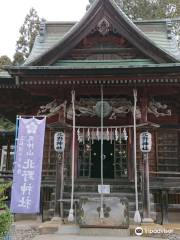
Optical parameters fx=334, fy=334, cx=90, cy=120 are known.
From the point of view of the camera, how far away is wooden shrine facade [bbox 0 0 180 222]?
1138cm

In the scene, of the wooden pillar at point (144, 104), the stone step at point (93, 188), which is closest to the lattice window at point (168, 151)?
the stone step at point (93, 188)

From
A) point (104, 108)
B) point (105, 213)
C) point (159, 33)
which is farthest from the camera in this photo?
point (159, 33)

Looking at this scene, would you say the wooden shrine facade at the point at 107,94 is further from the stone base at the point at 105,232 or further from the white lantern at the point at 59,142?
the stone base at the point at 105,232

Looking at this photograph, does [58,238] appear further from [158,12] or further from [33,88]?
[158,12]

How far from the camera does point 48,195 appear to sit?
1314 cm

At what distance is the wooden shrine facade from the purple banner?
2.53ft

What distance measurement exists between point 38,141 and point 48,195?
322cm

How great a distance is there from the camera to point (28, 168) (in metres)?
10.5

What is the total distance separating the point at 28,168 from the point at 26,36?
2228cm

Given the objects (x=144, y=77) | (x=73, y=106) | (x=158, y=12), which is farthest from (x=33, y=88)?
(x=158, y=12)

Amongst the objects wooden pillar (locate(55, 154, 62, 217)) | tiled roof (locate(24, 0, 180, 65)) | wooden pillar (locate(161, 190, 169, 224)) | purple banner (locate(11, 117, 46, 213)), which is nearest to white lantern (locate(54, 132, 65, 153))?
wooden pillar (locate(55, 154, 62, 217))

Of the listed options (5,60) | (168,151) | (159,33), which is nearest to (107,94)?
(168,151)

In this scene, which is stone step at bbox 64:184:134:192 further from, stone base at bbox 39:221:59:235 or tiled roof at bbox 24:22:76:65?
tiled roof at bbox 24:22:76:65

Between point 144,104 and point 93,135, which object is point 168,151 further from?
point 93,135
